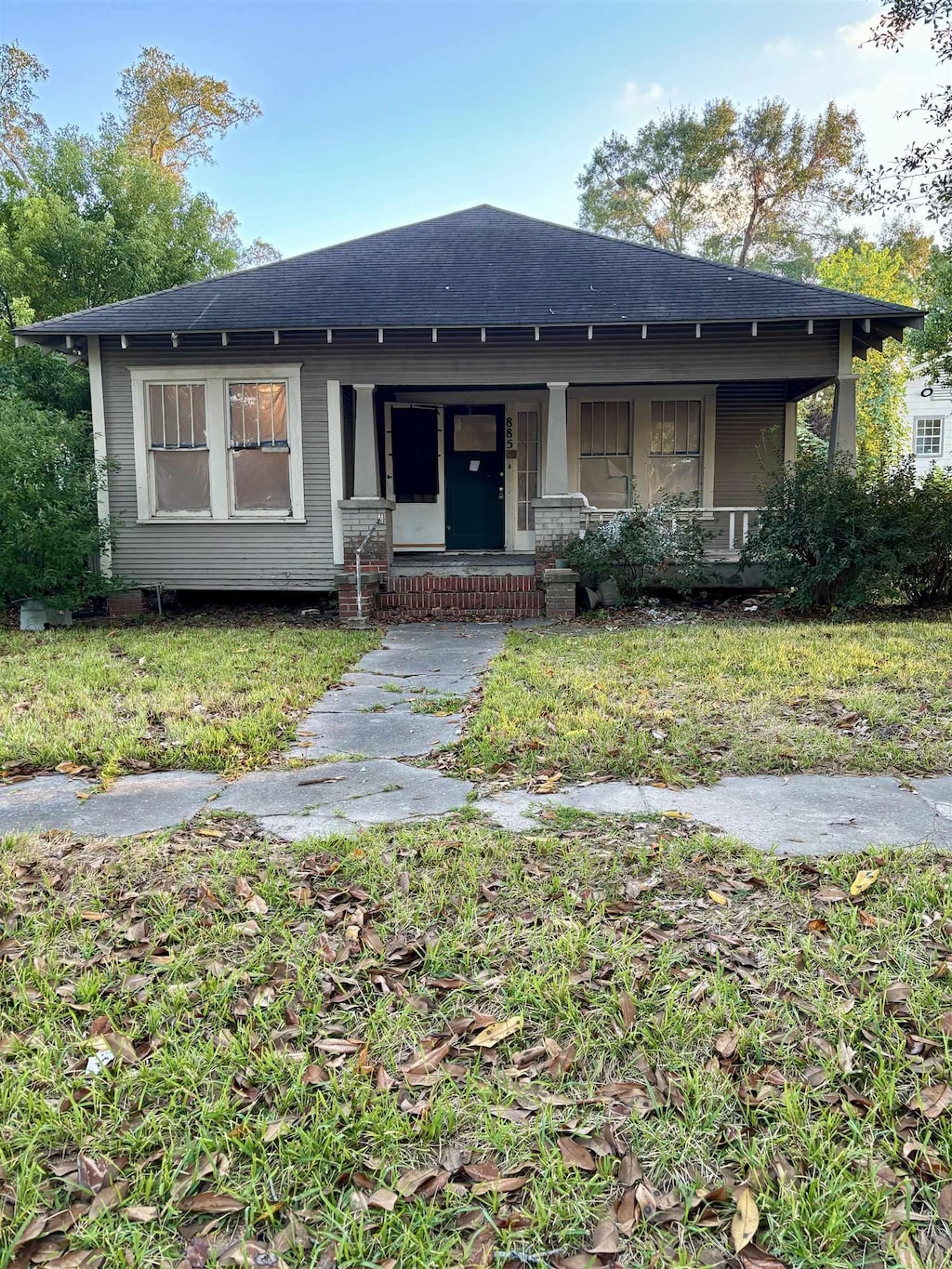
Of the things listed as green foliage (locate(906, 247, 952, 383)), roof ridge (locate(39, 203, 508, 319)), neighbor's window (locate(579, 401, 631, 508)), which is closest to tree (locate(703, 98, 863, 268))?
green foliage (locate(906, 247, 952, 383))

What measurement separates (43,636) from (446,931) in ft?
24.3

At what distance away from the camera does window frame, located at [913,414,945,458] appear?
24.2 meters

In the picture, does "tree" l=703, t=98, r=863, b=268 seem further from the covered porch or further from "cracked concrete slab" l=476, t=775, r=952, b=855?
"cracked concrete slab" l=476, t=775, r=952, b=855

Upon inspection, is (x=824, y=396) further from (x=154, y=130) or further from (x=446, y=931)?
(x=446, y=931)

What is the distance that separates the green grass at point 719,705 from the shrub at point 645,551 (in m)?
1.94

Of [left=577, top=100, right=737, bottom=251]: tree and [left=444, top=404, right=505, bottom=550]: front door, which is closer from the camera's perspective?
[left=444, top=404, right=505, bottom=550]: front door

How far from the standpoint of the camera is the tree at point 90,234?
16.1 meters

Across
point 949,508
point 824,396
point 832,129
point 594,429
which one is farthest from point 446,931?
point 832,129

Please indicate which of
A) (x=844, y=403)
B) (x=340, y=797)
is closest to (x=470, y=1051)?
(x=340, y=797)

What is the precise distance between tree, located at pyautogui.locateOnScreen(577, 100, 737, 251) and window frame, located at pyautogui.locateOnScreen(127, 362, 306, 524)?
25.3 meters

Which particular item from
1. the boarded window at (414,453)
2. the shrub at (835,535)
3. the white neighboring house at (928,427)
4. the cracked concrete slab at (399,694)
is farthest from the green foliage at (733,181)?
the cracked concrete slab at (399,694)

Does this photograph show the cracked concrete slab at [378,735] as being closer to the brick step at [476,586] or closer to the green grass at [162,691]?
the green grass at [162,691]

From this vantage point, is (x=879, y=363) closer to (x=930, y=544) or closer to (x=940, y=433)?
(x=940, y=433)

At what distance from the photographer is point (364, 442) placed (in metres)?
10.1
